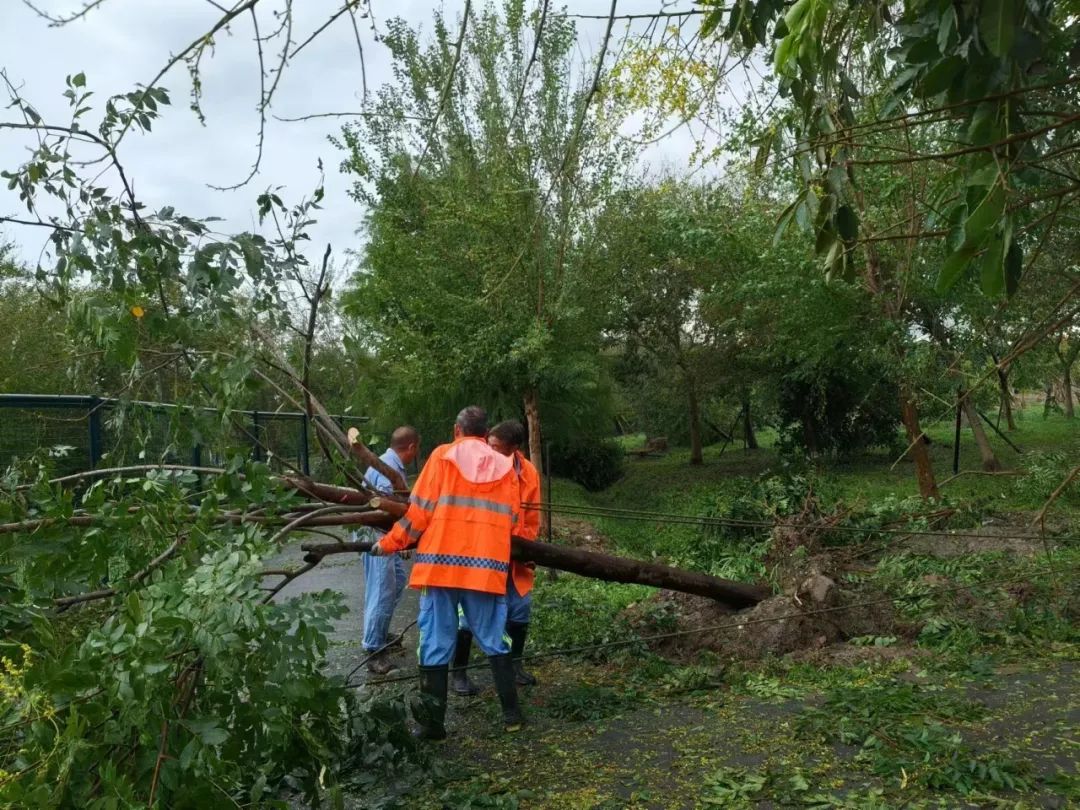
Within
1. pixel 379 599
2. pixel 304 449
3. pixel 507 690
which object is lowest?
pixel 507 690

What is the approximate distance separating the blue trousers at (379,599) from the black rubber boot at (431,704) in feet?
5.35

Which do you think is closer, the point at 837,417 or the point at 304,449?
the point at 304,449

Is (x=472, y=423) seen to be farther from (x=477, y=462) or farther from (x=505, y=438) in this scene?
(x=505, y=438)

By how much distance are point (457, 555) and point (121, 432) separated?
6.42 feet

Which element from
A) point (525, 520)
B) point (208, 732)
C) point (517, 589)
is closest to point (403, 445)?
point (525, 520)

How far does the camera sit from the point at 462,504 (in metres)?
5.32

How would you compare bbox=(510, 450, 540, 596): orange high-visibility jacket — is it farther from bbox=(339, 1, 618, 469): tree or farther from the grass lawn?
bbox=(339, 1, 618, 469): tree

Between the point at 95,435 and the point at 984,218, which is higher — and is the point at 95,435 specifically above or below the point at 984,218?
below

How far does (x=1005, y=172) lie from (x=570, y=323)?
1152 centimetres

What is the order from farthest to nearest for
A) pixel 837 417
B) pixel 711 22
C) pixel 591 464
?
pixel 591 464
pixel 837 417
pixel 711 22

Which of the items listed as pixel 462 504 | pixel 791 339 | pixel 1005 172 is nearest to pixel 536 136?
pixel 791 339

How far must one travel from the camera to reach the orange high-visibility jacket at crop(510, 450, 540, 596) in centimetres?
607

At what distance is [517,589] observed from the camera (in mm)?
6184

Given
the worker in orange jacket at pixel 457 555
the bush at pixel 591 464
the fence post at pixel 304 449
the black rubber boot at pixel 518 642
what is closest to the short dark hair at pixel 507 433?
the worker in orange jacket at pixel 457 555
